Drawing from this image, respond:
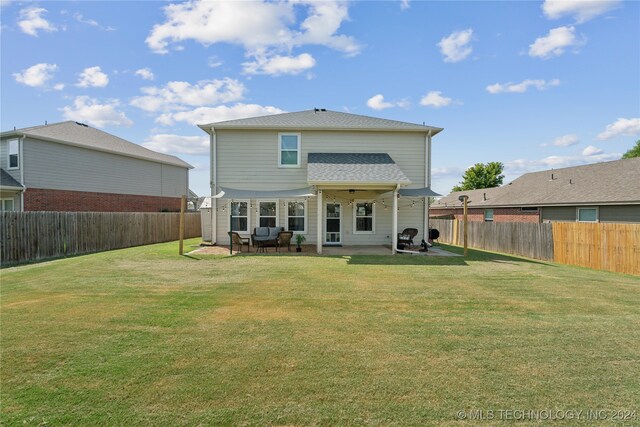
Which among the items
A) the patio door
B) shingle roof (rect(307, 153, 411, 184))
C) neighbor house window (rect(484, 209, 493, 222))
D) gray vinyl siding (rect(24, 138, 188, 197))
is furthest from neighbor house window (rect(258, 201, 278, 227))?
neighbor house window (rect(484, 209, 493, 222))

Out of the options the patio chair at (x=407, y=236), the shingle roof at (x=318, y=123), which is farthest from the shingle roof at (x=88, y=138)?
the patio chair at (x=407, y=236)

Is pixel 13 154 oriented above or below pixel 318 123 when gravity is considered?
below

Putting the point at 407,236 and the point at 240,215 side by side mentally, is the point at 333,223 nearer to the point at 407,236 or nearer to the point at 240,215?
the point at 407,236

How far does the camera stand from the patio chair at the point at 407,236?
14.9 m

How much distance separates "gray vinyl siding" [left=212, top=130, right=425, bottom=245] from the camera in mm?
16062

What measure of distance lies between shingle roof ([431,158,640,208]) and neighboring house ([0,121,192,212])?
1063 inches

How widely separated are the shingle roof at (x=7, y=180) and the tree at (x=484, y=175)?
53.7 metres

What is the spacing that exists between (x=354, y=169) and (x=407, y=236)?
3.89 metres

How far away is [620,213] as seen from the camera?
1739 centimetres

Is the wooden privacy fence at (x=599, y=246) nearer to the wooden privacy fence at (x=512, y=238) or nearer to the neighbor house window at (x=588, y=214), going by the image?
the wooden privacy fence at (x=512, y=238)

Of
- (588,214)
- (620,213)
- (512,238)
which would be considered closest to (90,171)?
(512,238)

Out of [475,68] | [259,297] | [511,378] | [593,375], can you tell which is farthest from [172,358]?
[475,68]

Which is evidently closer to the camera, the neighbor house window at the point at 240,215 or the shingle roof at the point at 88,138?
the neighbor house window at the point at 240,215

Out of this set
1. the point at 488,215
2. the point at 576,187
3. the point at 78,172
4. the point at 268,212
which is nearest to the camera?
the point at 268,212
